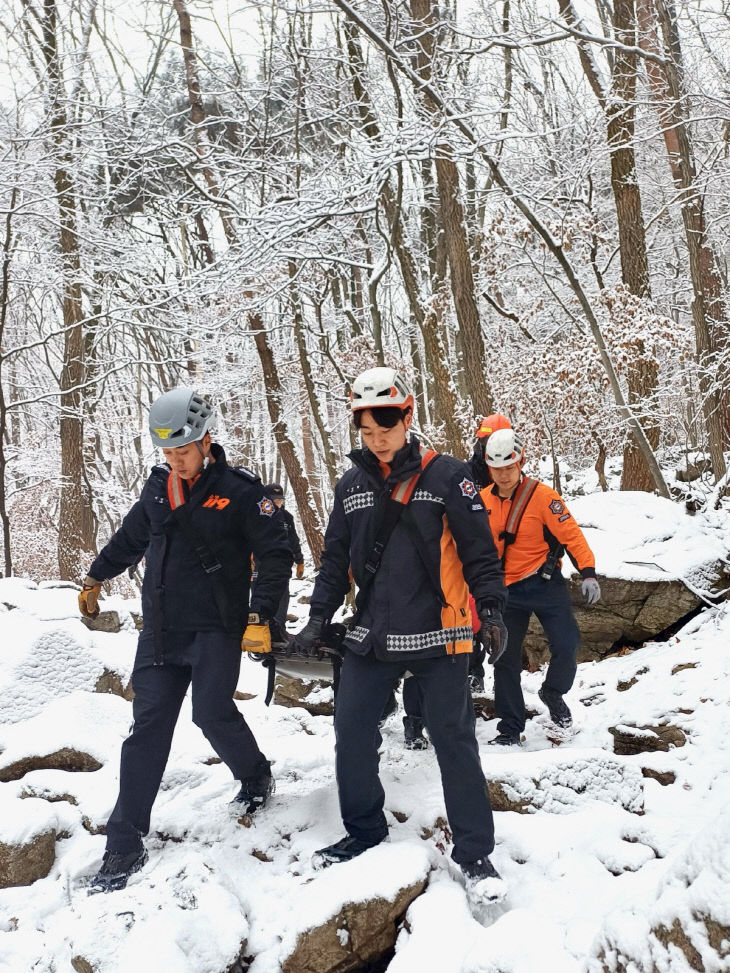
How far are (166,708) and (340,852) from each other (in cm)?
97

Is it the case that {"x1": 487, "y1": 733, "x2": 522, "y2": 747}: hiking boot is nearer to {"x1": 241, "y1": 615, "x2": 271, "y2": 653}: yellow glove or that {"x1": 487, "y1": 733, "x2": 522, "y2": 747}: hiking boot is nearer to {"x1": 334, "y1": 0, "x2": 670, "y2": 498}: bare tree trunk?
{"x1": 241, "y1": 615, "x2": 271, "y2": 653}: yellow glove

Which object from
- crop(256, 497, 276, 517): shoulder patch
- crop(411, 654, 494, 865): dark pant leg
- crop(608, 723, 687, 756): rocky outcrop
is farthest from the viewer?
crop(608, 723, 687, 756): rocky outcrop

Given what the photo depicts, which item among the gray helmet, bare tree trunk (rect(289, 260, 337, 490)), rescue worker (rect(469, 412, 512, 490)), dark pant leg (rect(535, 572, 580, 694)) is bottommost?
dark pant leg (rect(535, 572, 580, 694))

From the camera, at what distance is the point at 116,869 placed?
3160mm

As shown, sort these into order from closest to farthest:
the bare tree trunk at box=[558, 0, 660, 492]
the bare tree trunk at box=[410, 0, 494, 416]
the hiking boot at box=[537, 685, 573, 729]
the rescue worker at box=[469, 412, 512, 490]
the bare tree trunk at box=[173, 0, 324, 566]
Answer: the rescue worker at box=[469, 412, 512, 490], the hiking boot at box=[537, 685, 573, 729], the bare tree trunk at box=[410, 0, 494, 416], the bare tree trunk at box=[558, 0, 660, 492], the bare tree trunk at box=[173, 0, 324, 566]

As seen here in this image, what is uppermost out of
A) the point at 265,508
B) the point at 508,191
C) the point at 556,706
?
the point at 508,191

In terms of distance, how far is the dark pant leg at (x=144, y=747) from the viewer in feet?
Answer: 10.6

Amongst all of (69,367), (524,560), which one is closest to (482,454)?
(524,560)

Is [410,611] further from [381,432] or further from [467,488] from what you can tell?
[381,432]

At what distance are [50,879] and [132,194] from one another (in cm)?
1366

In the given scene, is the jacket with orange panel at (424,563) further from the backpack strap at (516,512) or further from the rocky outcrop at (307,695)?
the rocky outcrop at (307,695)

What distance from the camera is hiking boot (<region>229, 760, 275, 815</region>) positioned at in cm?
366

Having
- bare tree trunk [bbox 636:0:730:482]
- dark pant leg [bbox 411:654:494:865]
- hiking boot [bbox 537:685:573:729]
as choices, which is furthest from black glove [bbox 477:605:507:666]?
bare tree trunk [bbox 636:0:730:482]

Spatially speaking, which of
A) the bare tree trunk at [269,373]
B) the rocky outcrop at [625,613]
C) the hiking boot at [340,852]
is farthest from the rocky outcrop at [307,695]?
the bare tree trunk at [269,373]
